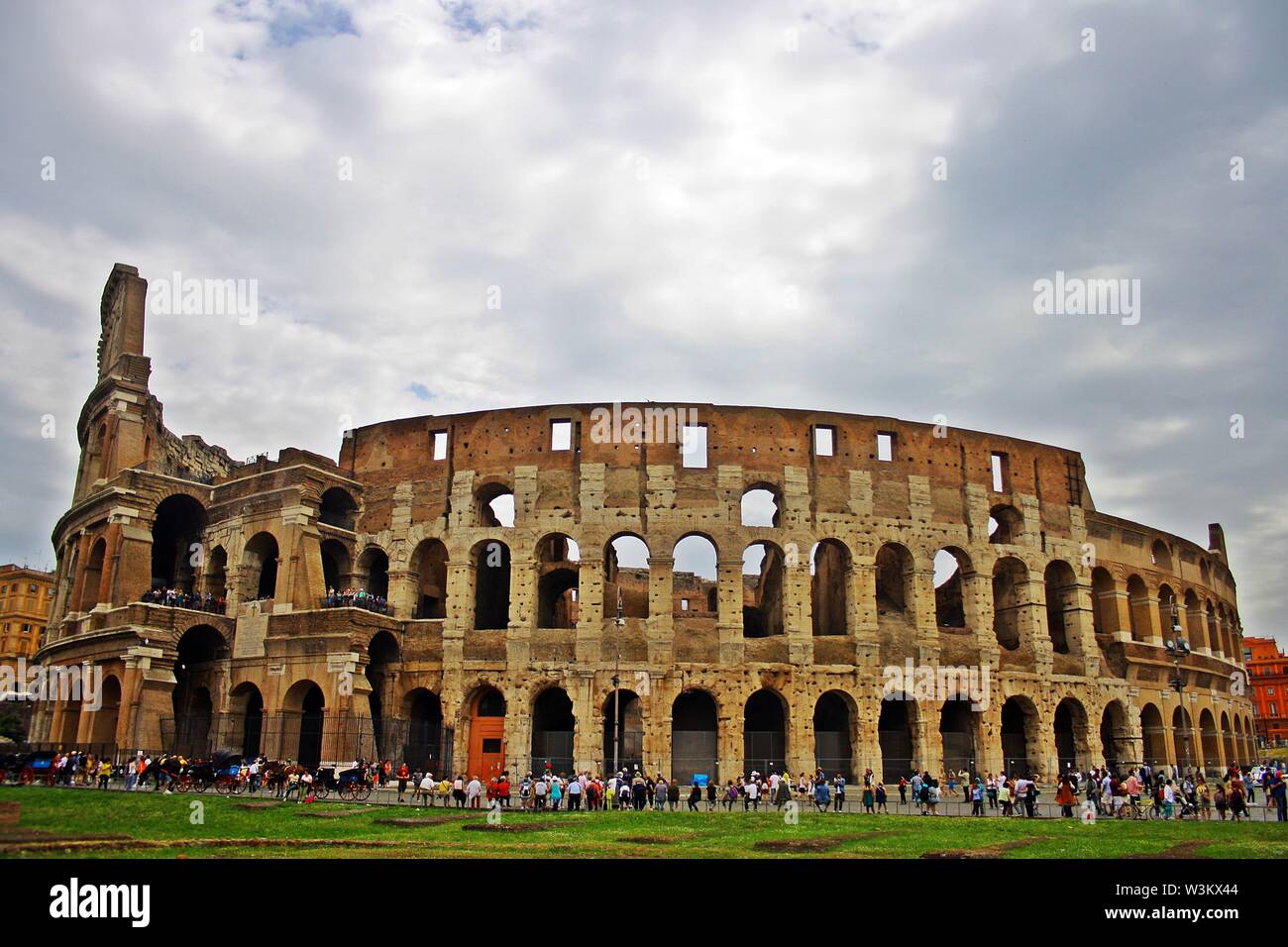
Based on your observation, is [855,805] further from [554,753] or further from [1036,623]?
[1036,623]

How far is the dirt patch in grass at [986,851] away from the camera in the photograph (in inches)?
589

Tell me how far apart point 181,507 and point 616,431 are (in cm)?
1778

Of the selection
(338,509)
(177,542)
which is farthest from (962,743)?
(177,542)

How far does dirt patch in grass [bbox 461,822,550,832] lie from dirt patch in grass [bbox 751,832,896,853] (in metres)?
4.48

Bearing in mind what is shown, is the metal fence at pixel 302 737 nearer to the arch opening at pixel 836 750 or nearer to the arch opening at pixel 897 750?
the arch opening at pixel 836 750

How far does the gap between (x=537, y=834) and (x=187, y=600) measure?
2155cm

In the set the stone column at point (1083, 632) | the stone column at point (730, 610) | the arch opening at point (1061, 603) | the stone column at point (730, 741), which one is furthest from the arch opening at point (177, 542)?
the stone column at point (1083, 632)

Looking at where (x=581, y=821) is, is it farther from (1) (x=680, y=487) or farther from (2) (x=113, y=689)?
(2) (x=113, y=689)

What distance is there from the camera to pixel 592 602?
34.0m

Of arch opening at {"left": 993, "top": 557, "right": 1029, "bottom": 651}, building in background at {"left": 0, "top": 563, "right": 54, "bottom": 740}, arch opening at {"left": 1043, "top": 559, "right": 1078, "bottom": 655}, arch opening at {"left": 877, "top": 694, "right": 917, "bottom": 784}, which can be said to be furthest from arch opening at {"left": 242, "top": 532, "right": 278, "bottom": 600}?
building in background at {"left": 0, "top": 563, "right": 54, "bottom": 740}

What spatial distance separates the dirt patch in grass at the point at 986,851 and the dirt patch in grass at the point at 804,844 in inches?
76.8

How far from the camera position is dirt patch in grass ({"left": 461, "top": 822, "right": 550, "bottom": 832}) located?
18812 millimetres

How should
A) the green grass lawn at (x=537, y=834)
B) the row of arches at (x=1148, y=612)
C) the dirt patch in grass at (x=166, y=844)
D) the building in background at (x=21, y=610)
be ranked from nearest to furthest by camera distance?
the dirt patch in grass at (x=166, y=844), the green grass lawn at (x=537, y=834), the row of arches at (x=1148, y=612), the building in background at (x=21, y=610)
